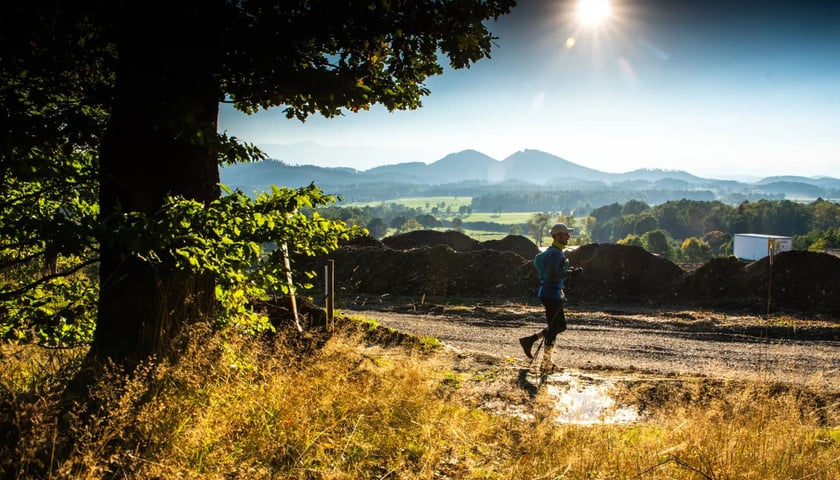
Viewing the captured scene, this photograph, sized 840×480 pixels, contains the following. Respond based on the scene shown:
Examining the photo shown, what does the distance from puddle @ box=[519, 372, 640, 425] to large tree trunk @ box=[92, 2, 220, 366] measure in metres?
4.16

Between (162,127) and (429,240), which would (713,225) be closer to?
(429,240)

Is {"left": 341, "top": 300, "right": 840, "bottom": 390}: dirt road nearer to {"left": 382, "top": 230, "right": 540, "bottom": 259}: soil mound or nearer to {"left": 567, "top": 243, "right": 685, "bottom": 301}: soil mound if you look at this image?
{"left": 567, "top": 243, "right": 685, "bottom": 301}: soil mound

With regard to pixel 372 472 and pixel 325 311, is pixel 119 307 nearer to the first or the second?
pixel 372 472

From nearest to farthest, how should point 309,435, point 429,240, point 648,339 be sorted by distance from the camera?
point 309,435
point 648,339
point 429,240

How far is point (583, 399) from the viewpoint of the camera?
6.69m

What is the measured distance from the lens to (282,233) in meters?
5.23

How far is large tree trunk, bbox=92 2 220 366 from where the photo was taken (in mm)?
4664

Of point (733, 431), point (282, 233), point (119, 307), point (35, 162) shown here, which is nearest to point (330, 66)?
point (282, 233)

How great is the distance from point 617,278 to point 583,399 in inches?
788

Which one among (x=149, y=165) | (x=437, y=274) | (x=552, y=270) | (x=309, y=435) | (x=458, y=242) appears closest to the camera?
(x=309, y=435)

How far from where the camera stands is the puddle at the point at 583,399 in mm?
5777

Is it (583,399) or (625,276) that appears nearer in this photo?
(583,399)

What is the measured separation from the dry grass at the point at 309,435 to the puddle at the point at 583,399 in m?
0.52

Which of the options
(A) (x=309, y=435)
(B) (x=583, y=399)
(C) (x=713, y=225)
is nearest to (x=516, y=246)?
(B) (x=583, y=399)
